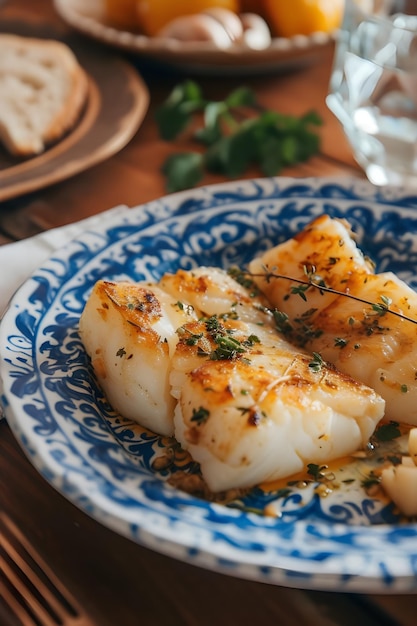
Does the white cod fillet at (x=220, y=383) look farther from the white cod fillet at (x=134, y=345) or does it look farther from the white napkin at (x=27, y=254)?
the white napkin at (x=27, y=254)

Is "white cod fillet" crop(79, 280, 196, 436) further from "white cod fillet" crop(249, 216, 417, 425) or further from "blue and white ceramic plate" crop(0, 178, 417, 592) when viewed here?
"white cod fillet" crop(249, 216, 417, 425)

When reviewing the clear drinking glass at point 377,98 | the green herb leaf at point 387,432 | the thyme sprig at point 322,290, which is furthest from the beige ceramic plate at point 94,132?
the green herb leaf at point 387,432

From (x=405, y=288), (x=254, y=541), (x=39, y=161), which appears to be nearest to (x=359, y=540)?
(x=254, y=541)

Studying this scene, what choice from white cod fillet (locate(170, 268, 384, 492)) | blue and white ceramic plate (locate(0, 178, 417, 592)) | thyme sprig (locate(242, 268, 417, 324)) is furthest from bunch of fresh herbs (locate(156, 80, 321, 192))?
white cod fillet (locate(170, 268, 384, 492))

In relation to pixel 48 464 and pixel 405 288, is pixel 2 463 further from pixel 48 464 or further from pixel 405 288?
pixel 405 288

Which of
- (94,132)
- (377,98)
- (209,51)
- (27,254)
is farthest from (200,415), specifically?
(209,51)

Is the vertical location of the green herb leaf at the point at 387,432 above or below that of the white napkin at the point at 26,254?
below

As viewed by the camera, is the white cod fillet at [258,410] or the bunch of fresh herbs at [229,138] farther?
the bunch of fresh herbs at [229,138]
